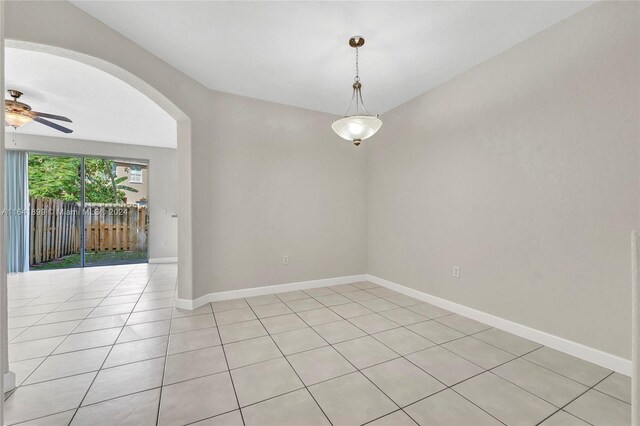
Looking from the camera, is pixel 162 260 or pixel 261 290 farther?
pixel 162 260

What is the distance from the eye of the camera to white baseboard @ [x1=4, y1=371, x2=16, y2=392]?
5.37 ft

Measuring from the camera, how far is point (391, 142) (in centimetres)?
398

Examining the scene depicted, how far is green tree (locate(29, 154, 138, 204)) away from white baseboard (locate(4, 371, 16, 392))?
5.00 metres

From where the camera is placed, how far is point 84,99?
3.64 m

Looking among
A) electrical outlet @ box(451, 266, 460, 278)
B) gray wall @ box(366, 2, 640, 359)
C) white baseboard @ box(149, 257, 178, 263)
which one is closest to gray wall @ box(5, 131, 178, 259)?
white baseboard @ box(149, 257, 178, 263)

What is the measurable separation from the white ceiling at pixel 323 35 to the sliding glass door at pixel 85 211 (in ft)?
13.9

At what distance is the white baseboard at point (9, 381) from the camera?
1638 millimetres

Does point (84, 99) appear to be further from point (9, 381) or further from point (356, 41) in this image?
point (356, 41)

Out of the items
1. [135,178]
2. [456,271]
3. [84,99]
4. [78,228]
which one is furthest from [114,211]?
[456,271]

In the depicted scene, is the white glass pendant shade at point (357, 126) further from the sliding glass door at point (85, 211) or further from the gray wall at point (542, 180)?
the sliding glass door at point (85, 211)

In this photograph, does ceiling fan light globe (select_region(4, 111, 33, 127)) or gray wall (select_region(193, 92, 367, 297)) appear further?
gray wall (select_region(193, 92, 367, 297))

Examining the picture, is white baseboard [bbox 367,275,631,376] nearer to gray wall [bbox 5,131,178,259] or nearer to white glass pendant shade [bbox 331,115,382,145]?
white glass pendant shade [bbox 331,115,382,145]

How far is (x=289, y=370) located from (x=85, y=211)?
6.08m

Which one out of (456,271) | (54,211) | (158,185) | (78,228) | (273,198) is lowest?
(456,271)
